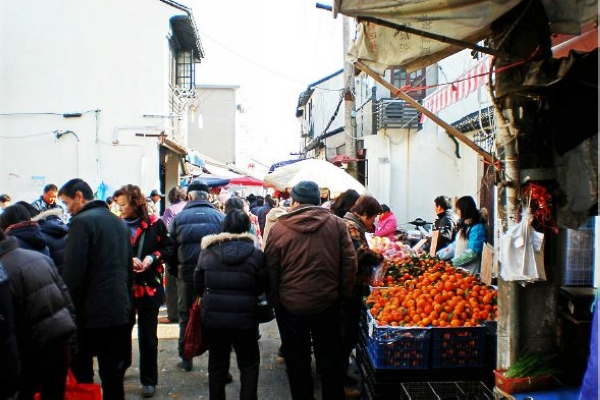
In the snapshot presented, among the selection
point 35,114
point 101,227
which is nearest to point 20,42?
point 35,114

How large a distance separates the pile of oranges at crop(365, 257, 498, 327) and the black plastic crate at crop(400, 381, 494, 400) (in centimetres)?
49

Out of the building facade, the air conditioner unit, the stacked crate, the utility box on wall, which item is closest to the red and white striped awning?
the utility box on wall

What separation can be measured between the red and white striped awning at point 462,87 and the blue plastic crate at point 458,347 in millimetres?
2107

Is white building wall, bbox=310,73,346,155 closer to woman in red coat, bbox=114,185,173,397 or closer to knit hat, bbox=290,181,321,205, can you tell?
woman in red coat, bbox=114,185,173,397

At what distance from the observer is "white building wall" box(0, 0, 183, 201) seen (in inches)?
622

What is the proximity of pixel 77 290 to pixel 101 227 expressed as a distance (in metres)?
0.52

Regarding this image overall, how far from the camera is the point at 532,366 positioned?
3557 mm

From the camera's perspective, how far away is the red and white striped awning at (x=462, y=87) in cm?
517

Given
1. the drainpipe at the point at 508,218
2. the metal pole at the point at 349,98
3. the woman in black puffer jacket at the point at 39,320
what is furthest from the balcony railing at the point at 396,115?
A: the woman in black puffer jacket at the point at 39,320

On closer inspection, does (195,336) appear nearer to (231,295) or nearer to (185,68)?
(231,295)

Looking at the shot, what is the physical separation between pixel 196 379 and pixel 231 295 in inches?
81.1

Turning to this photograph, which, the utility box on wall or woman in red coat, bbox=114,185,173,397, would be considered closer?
the utility box on wall

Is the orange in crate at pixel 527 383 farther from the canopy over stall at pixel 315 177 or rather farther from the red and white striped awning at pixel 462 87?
the canopy over stall at pixel 315 177

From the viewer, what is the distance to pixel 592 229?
13.1ft
